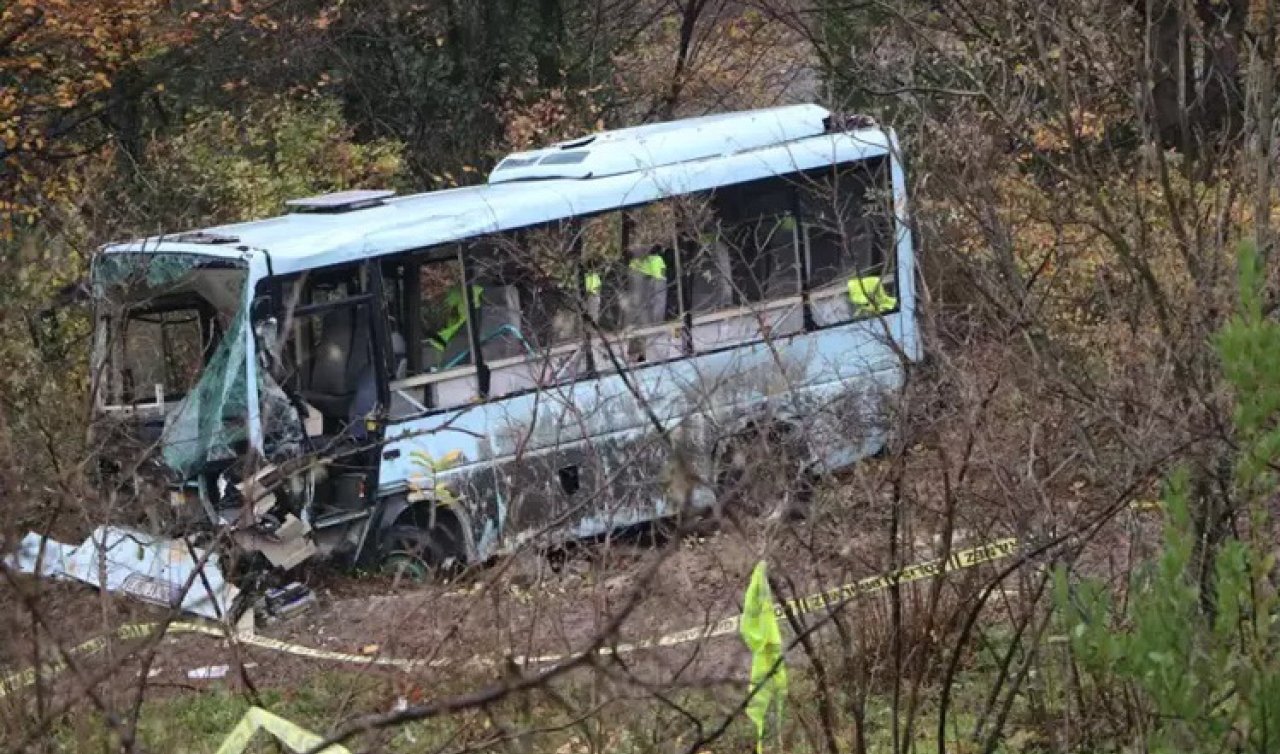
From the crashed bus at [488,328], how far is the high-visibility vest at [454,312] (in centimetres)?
2

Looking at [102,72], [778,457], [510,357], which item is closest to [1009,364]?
[778,457]

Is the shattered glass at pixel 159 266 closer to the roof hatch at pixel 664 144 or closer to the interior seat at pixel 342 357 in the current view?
the interior seat at pixel 342 357

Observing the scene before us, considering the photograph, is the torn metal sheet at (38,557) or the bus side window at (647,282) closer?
the torn metal sheet at (38,557)

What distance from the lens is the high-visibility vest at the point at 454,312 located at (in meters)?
12.1

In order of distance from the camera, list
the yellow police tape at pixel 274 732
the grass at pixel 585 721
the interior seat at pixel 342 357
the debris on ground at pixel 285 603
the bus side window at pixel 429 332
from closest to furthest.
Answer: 1. the yellow police tape at pixel 274 732
2. the grass at pixel 585 721
3. the debris on ground at pixel 285 603
4. the interior seat at pixel 342 357
5. the bus side window at pixel 429 332

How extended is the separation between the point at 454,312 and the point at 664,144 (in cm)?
240

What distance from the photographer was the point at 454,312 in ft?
39.9

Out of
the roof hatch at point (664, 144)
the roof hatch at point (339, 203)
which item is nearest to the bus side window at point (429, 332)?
the roof hatch at point (339, 203)

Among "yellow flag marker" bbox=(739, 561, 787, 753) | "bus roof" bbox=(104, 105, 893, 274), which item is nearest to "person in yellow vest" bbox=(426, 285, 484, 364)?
"bus roof" bbox=(104, 105, 893, 274)

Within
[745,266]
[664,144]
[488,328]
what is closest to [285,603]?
[488,328]

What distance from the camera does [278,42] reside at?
20656 mm

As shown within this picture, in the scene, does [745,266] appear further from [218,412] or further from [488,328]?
[218,412]

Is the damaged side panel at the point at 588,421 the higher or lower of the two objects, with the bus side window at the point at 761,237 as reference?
lower

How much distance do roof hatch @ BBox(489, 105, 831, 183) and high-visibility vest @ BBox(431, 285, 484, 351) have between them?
150cm
